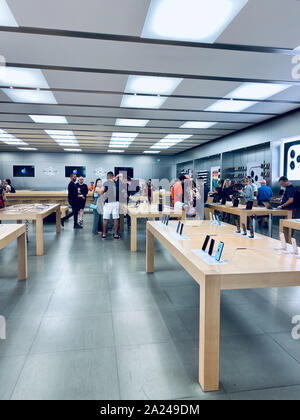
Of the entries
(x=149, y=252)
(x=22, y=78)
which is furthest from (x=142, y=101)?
(x=149, y=252)

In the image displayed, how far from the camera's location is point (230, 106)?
750 cm

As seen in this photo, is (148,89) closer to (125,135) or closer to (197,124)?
(197,124)

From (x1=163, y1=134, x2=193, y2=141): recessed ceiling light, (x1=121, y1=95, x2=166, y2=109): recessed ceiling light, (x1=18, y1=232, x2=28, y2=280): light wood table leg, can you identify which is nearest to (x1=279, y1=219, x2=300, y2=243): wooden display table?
(x1=121, y1=95, x2=166, y2=109): recessed ceiling light

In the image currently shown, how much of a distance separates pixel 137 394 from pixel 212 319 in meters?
0.67

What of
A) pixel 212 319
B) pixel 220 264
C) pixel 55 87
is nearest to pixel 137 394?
pixel 212 319

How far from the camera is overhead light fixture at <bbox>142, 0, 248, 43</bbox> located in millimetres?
3169

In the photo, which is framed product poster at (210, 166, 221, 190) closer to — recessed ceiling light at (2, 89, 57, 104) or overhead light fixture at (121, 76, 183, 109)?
overhead light fixture at (121, 76, 183, 109)

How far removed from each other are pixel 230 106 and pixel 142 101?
2.34 meters

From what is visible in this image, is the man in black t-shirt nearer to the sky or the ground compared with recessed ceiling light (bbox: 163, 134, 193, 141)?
nearer to the ground

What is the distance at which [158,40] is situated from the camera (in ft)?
12.9

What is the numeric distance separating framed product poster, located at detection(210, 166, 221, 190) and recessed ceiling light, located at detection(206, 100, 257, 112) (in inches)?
214

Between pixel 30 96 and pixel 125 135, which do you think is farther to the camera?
pixel 125 135

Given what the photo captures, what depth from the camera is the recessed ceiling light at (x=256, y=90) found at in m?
5.85

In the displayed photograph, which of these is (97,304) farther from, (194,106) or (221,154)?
(221,154)
